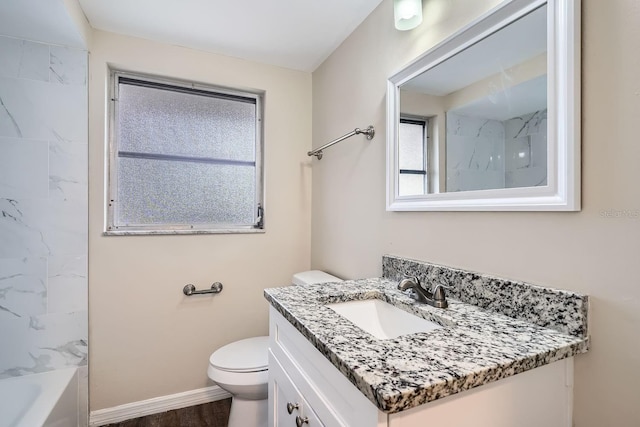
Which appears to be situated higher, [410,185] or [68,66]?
[68,66]

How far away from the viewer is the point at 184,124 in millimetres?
1955

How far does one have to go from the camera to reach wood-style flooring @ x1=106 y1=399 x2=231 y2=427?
1.71 m

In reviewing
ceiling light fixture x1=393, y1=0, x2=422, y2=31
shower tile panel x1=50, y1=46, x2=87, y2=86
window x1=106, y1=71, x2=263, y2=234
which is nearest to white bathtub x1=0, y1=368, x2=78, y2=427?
window x1=106, y1=71, x2=263, y2=234

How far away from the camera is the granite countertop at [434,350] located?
552mm

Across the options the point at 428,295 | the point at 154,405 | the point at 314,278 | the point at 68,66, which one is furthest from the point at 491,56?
the point at 154,405

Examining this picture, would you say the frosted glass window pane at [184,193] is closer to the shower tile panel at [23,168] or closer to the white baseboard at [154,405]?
the shower tile panel at [23,168]

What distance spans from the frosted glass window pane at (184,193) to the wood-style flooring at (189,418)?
44.1 inches

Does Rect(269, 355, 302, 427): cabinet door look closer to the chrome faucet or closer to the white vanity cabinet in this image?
the white vanity cabinet

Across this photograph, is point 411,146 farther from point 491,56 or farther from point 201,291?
point 201,291

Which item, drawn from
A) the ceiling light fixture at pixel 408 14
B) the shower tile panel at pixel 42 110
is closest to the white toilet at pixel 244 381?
the shower tile panel at pixel 42 110

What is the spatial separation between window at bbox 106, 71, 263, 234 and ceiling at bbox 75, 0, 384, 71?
27cm

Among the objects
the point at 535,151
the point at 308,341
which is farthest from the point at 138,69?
the point at 535,151

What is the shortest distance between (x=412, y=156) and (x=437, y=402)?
93cm

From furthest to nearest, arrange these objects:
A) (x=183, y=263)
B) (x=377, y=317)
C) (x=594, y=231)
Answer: (x=183, y=263) < (x=377, y=317) < (x=594, y=231)
